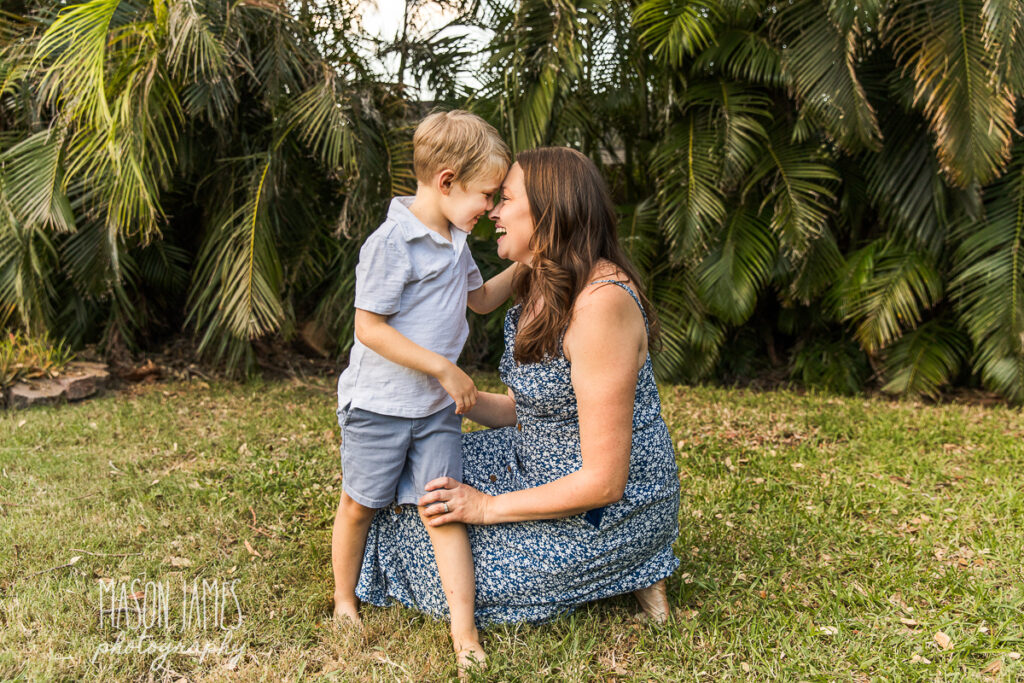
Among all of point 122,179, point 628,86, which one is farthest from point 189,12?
point 628,86

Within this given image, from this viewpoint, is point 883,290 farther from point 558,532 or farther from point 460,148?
point 460,148

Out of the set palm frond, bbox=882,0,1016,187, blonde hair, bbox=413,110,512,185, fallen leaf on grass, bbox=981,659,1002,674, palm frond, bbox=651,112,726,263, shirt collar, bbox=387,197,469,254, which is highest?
palm frond, bbox=882,0,1016,187

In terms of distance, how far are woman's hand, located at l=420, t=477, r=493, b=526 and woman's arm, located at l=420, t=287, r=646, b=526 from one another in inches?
8.8

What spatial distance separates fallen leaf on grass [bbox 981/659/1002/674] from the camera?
7.59 feet

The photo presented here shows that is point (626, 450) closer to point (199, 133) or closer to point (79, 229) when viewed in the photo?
point (199, 133)

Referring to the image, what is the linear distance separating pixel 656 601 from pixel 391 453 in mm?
975

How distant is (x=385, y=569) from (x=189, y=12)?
3637mm

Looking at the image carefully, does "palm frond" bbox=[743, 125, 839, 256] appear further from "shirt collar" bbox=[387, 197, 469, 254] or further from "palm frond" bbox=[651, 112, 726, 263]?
"shirt collar" bbox=[387, 197, 469, 254]

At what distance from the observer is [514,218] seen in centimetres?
227

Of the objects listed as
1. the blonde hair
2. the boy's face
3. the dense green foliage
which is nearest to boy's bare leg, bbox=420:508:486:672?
the boy's face

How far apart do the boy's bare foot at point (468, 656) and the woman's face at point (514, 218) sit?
114 cm

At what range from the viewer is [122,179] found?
4.86 metres

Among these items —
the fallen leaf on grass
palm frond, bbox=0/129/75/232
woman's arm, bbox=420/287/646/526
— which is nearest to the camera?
woman's arm, bbox=420/287/646/526

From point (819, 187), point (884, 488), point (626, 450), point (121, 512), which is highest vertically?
point (819, 187)
